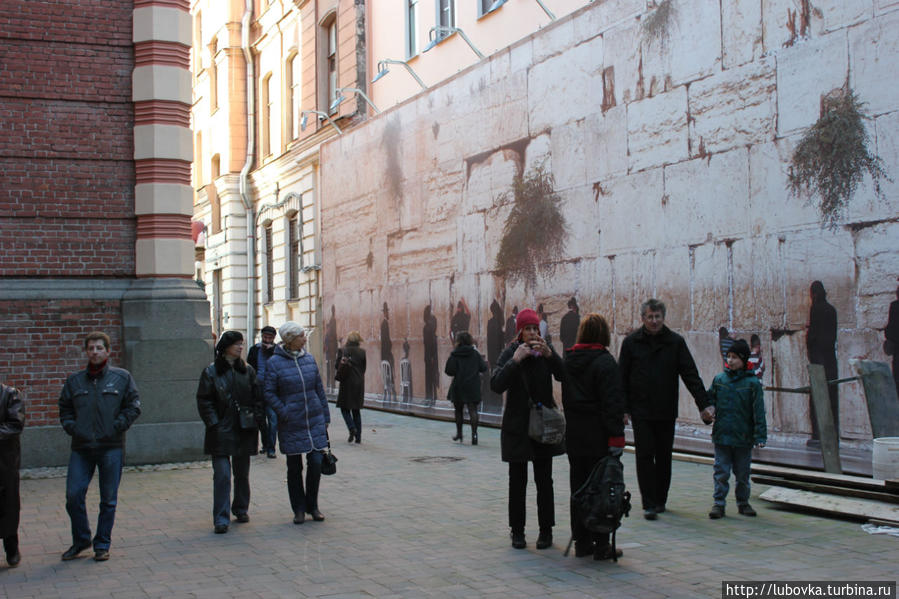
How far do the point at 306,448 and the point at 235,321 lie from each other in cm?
2424

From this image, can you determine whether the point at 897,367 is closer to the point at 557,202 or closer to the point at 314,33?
the point at 557,202

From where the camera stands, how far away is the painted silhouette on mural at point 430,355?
63.0ft

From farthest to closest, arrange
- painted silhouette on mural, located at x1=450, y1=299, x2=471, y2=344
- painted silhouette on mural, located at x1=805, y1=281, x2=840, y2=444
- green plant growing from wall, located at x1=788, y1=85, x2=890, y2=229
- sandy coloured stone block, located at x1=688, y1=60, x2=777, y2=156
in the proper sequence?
painted silhouette on mural, located at x1=450, y1=299, x2=471, y2=344 < sandy coloured stone block, located at x1=688, y1=60, x2=777, y2=156 < painted silhouette on mural, located at x1=805, y1=281, x2=840, y2=444 < green plant growing from wall, located at x1=788, y1=85, x2=890, y2=229

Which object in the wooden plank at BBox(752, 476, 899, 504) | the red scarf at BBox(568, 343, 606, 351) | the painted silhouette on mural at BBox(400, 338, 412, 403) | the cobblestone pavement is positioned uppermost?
the red scarf at BBox(568, 343, 606, 351)

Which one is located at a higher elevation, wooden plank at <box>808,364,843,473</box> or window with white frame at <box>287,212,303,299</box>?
window with white frame at <box>287,212,303,299</box>

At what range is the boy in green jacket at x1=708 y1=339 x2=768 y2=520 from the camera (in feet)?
28.1

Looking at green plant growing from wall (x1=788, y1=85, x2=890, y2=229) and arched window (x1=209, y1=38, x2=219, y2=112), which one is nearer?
green plant growing from wall (x1=788, y1=85, x2=890, y2=229)

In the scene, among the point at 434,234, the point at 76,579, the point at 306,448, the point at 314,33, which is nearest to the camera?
the point at 76,579

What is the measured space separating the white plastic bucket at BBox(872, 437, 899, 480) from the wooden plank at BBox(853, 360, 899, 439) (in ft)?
2.36

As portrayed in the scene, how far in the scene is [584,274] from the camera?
14.5m

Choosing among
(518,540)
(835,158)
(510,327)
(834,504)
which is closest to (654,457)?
(834,504)

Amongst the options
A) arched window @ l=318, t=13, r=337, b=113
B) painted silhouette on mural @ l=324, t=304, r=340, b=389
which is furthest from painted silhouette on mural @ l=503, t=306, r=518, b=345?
arched window @ l=318, t=13, r=337, b=113

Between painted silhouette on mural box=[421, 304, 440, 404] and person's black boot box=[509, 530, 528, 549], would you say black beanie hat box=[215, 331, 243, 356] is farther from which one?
painted silhouette on mural box=[421, 304, 440, 404]

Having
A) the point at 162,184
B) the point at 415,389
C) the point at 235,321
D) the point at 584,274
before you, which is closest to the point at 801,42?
the point at 584,274
